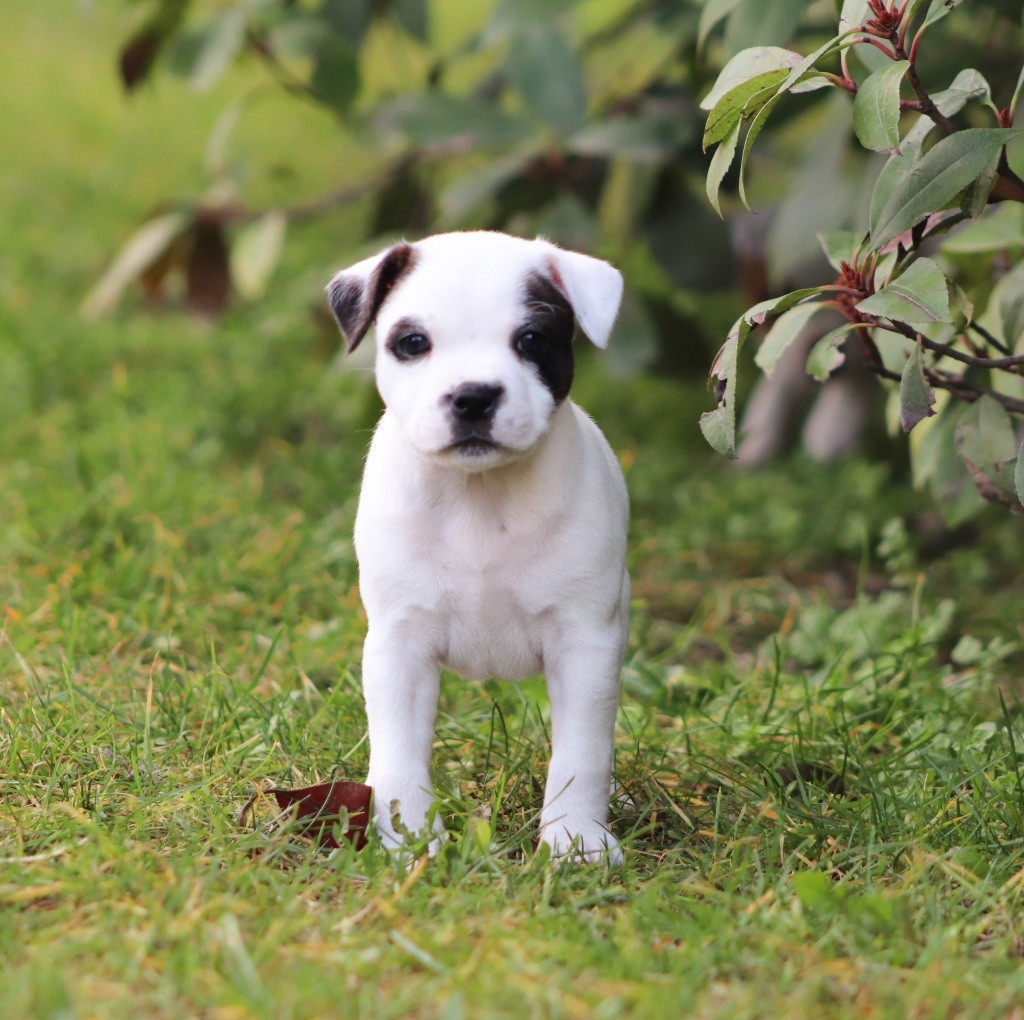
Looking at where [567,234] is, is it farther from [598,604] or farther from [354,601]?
[598,604]

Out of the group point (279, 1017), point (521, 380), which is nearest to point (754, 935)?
point (279, 1017)

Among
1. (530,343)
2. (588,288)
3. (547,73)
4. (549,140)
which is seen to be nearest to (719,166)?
(588,288)

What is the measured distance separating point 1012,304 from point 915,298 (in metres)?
0.93

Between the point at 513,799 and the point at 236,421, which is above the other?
the point at 513,799

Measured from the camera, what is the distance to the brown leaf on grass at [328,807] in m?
2.92

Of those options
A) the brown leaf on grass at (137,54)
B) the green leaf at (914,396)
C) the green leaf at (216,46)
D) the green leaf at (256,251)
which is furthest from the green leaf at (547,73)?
the green leaf at (914,396)

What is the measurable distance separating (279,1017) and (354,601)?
2427mm

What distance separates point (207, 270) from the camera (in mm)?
5977

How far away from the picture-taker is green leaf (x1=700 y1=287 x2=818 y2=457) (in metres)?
2.78

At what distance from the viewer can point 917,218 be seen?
2801 mm

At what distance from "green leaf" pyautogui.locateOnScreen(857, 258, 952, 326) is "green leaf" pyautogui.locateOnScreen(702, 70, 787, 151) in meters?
0.44

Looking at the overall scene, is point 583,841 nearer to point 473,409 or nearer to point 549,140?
point 473,409

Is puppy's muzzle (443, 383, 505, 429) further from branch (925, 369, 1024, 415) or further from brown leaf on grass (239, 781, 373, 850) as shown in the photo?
branch (925, 369, 1024, 415)

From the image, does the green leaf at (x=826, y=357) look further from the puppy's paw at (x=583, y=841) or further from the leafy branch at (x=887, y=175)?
the puppy's paw at (x=583, y=841)
